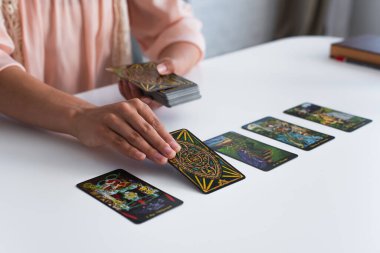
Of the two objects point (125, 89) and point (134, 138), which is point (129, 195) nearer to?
point (134, 138)

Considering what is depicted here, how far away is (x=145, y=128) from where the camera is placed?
35.9 inches

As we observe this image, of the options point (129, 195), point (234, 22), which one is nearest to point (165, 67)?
point (129, 195)

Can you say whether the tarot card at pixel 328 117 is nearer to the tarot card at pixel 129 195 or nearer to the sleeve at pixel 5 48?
the tarot card at pixel 129 195

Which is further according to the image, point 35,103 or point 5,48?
point 5,48

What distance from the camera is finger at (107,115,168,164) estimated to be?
0.88 meters

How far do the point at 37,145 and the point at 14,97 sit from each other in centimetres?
15

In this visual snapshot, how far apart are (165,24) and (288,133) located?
2.00ft

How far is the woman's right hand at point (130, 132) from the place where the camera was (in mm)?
892

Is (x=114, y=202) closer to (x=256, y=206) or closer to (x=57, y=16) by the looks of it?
(x=256, y=206)

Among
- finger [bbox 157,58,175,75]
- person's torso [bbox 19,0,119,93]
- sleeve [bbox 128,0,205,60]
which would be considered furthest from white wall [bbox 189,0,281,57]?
finger [bbox 157,58,175,75]

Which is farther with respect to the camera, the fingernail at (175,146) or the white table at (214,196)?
the fingernail at (175,146)

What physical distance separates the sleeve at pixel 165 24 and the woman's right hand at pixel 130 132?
0.55 m

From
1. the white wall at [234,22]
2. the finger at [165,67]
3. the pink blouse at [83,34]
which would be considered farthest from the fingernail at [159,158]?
the white wall at [234,22]

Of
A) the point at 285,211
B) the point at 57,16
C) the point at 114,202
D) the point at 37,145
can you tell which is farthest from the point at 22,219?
the point at 57,16
